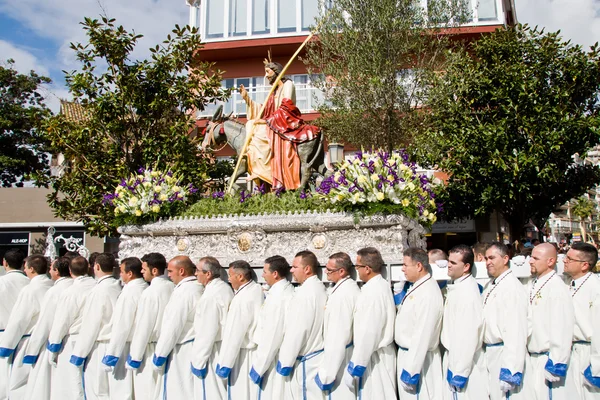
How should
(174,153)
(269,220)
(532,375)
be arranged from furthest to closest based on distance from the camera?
(174,153) < (269,220) < (532,375)

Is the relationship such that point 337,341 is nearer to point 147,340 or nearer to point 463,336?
point 463,336

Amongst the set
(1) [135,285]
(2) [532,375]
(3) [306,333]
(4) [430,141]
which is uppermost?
(4) [430,141]

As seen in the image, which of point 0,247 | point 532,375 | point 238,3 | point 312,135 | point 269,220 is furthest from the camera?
point 238,3

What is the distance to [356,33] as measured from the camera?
16781 mm

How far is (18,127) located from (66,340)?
23541mm

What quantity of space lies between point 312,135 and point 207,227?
3.15 metres

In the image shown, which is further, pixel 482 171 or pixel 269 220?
pixel 482 171

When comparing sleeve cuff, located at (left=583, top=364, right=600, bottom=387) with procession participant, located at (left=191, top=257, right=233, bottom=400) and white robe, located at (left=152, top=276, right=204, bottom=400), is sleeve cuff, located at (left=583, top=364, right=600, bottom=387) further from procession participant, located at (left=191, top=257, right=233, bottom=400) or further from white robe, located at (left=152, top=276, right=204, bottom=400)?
white robe, located at (left=152, top=276, right=204, bottom=400)

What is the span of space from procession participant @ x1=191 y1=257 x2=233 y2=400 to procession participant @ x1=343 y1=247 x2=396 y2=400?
1.54 metres

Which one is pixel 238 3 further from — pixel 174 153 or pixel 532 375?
pixel 532 375

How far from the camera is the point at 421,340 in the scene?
5227 mm

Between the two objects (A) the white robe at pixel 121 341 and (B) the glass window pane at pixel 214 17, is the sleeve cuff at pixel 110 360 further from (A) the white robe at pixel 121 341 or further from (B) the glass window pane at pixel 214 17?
(B) the glass window pane at pixel 214 17

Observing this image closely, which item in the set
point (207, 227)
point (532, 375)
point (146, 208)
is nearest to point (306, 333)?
point (532, 375)

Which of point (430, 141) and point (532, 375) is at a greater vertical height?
point (430, 141)
